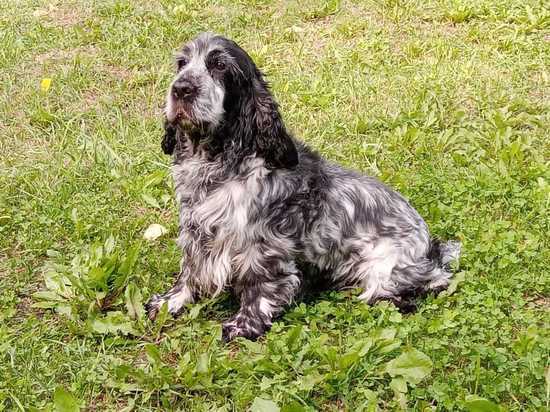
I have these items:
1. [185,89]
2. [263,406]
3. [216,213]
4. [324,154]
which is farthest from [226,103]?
[324,154]

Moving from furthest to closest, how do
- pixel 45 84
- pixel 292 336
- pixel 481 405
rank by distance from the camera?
pixel 45 84
pixel 292 336
pixel 481 405

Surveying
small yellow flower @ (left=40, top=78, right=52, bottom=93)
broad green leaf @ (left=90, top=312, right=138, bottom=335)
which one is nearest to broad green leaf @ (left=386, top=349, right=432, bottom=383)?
broad green leaf @ (left=90, top=312, right=138, bottom=335)

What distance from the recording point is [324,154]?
6.14m

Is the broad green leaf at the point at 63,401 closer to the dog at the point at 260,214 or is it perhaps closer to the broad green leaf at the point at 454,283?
the dog at the point at 260,214

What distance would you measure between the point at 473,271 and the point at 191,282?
1786 millimetres

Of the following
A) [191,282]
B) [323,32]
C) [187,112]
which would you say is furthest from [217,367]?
[323,32]

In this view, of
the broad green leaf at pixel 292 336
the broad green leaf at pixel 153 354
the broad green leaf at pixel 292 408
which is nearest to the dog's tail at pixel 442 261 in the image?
the broad green leaf at pixel 292 336

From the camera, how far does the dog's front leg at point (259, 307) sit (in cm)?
417

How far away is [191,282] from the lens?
437 centimetres

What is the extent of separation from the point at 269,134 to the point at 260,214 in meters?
0.46

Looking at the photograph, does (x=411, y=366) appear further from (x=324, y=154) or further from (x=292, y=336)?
(x=324, y=154)

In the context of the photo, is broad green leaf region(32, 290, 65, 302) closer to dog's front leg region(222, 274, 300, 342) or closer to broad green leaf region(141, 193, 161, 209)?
dog's front leg region(222, 274, 300, 342)

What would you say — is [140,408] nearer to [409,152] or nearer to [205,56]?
[205,56]

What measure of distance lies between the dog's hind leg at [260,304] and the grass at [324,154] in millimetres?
91
